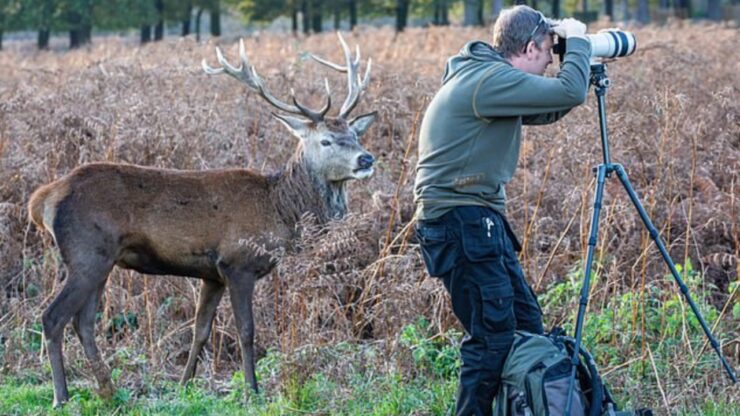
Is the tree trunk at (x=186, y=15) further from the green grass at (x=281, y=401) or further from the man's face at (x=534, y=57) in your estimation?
the man's face at (x=534, y=57)

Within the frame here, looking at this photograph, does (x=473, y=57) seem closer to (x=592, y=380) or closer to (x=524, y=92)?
(x=524, y=92)

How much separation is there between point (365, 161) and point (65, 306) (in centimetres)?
230

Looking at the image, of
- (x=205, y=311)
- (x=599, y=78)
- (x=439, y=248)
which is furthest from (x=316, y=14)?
(x=439, y=248)

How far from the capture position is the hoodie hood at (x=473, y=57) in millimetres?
5449

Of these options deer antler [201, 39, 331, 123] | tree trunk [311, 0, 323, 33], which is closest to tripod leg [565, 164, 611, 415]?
deer antler [201, 39, 331, 123]

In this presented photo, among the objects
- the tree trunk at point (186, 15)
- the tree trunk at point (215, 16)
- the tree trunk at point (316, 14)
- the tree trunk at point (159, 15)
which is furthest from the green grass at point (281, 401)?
the tree trunk at point (215, 16)

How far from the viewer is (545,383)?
536 centimetres

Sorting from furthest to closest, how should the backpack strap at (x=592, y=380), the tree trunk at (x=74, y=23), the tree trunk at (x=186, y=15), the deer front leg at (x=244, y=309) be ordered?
1. the tree trunk at (x=186, y=15)
2. the tree trunk at (x=74, y=23)
3. the deer front leg at (x=244, y=309)
4. the backpack strap at (x=592, y=380)

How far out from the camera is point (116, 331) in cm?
895

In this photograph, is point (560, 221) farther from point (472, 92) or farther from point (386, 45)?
point (386, 45)

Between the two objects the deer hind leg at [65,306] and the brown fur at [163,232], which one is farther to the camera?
the brown fur at [163,232]

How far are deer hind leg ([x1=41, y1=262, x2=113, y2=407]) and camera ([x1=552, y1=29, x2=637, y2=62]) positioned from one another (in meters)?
3.42

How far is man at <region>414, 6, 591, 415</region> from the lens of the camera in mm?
5367

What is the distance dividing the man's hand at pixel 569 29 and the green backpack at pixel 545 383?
1.44 meters
